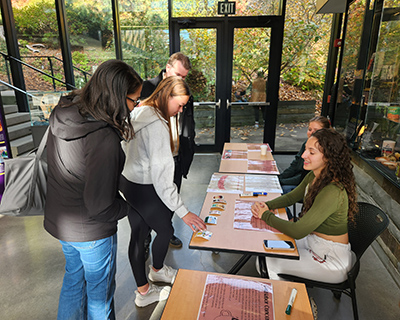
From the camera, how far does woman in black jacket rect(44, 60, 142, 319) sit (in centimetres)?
119

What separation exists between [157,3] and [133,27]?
2.19 ft

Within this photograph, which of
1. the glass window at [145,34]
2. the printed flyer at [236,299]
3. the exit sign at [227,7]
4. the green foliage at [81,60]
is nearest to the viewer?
the printed flyer at [236,299]

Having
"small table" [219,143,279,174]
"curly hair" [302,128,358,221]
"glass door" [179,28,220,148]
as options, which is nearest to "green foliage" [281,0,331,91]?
"glass door" [179,28,220,148]

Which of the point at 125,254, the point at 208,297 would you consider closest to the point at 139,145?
the point at 208,297

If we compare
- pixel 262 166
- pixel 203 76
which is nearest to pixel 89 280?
pixel 262 166

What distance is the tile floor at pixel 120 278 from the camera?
6.82 feet

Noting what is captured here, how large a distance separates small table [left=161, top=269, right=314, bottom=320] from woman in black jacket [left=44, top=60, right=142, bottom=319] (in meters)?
0.42

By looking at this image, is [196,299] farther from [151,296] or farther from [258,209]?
[151,296]

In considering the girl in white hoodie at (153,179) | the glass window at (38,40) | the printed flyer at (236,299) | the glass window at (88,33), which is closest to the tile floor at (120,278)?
the girl in white hoodie at (153,179)

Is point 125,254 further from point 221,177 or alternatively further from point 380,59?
point 380,59

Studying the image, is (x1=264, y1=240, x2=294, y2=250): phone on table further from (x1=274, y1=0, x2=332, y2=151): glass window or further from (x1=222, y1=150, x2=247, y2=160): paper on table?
(x1=274, y1=0, x2=332, y2=151): glass window

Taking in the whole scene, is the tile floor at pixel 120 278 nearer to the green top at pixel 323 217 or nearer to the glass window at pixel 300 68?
the green top at pixel 323 217

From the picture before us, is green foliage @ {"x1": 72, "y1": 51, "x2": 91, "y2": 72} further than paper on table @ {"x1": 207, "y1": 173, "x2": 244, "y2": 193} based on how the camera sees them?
Yes

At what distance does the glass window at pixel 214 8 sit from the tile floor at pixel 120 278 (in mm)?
4129
